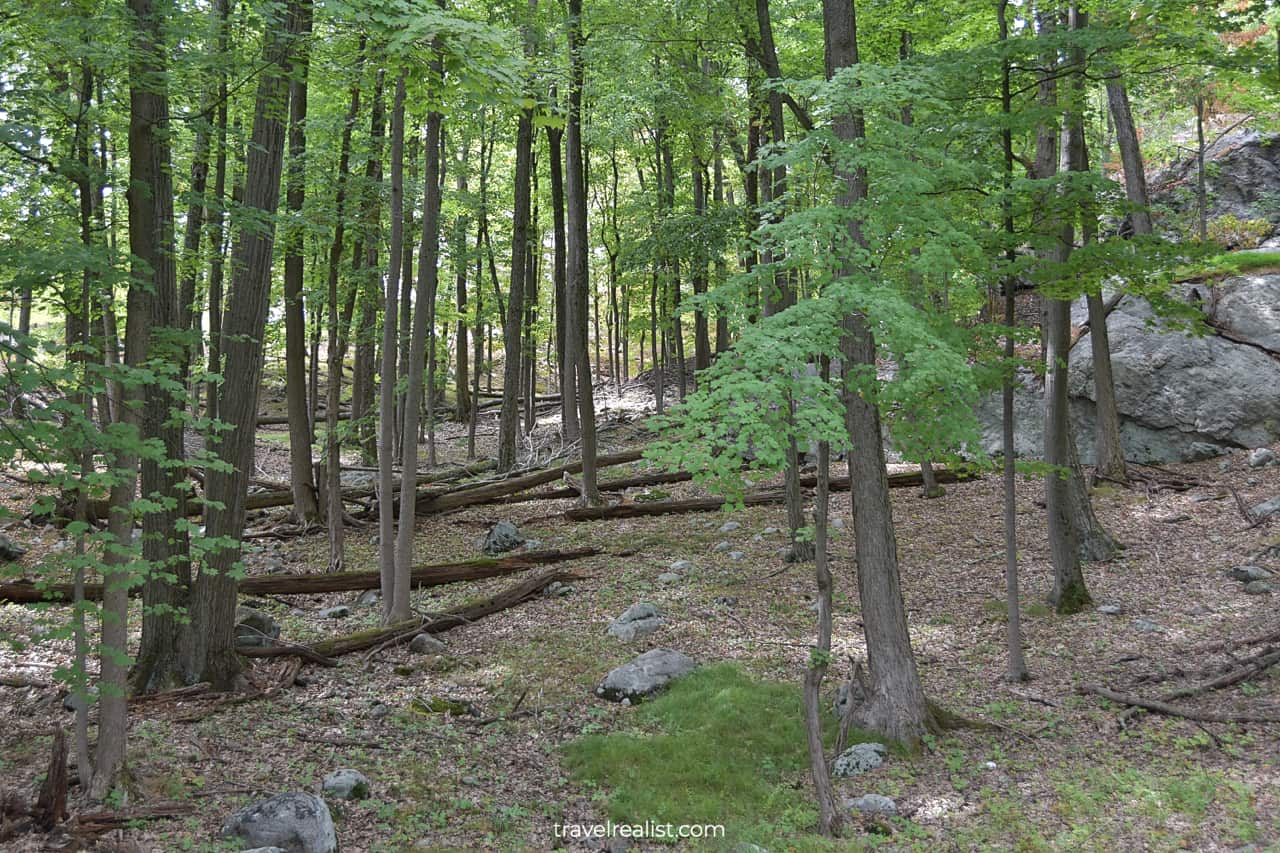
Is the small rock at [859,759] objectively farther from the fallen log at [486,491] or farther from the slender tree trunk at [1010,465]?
the fallen log at [486,491]

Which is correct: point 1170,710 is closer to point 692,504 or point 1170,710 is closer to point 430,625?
point 430,625

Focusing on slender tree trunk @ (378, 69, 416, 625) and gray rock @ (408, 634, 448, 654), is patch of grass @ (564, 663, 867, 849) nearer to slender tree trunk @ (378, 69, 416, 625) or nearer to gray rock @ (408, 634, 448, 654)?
gray rock @ (408, 634, 448, 654)

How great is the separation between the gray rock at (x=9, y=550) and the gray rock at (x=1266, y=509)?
15.8 meters

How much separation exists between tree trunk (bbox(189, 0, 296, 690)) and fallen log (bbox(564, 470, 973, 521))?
7254 millimetres

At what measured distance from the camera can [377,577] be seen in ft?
35.2

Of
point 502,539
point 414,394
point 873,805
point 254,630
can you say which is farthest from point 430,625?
point 873,805

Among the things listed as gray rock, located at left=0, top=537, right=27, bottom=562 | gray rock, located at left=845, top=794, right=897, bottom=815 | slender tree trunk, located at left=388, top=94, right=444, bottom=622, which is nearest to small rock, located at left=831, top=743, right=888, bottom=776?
gray rock, located at left=845, top=794, right=897, bottom=815

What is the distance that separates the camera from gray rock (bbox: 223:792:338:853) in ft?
15.7

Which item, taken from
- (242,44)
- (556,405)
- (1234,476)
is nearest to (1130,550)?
(1234,476)

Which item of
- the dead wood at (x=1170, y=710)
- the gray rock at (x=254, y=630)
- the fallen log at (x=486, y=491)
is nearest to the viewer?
the dead wood at (x=1170, y=710)

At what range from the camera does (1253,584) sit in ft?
28.6

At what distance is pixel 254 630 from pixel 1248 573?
10.7 m

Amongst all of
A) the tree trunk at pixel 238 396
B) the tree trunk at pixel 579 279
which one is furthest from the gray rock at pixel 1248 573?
the tree trunk at pixel 238 396

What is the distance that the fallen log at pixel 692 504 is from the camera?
45.6 feet
